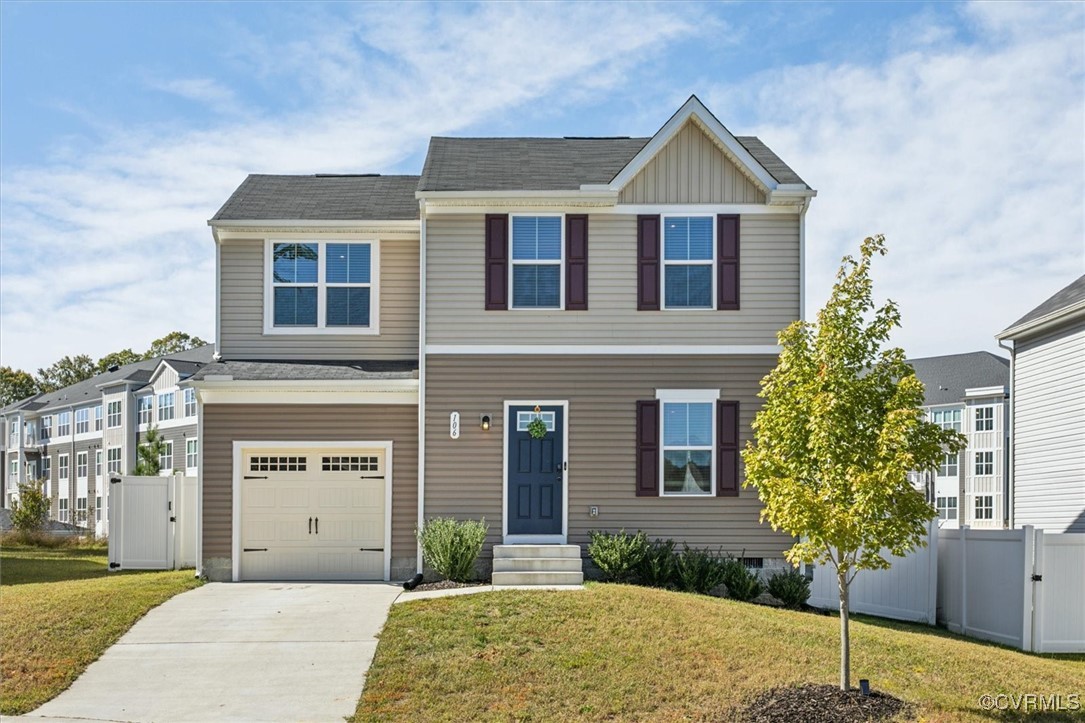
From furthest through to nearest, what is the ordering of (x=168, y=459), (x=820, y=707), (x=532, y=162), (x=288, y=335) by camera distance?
(x=168, y=459), (x=532, y=162), (x=288, y=335), (x=820, y=707)

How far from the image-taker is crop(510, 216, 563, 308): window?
16391mm

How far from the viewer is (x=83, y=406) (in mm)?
52844

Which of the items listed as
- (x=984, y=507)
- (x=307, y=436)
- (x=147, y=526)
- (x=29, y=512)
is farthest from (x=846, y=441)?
(x=984, y=507)

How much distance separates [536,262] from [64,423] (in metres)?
47.1

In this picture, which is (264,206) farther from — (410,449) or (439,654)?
(439,654)

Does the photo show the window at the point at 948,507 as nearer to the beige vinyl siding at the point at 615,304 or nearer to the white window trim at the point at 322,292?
the beige vinyl siding at the point at 615,304

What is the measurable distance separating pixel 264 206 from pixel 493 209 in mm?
4313

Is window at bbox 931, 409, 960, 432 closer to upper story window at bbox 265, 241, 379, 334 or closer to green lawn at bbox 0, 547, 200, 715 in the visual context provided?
upper story window at bbox 265, 241, 379, 334

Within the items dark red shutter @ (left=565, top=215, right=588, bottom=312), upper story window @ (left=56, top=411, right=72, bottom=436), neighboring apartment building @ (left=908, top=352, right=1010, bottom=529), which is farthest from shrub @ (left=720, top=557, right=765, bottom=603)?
upper story window @ (left=56, top=411, right=72, bottom=436)

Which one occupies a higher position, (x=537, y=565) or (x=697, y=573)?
(x=537, y=565)

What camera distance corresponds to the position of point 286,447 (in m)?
16.5

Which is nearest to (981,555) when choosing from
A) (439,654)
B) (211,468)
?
(439,654)

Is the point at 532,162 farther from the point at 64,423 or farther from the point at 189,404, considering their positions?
the point at 64,423

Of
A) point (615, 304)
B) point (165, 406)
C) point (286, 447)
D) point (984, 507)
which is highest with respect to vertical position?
point (615, 304)
